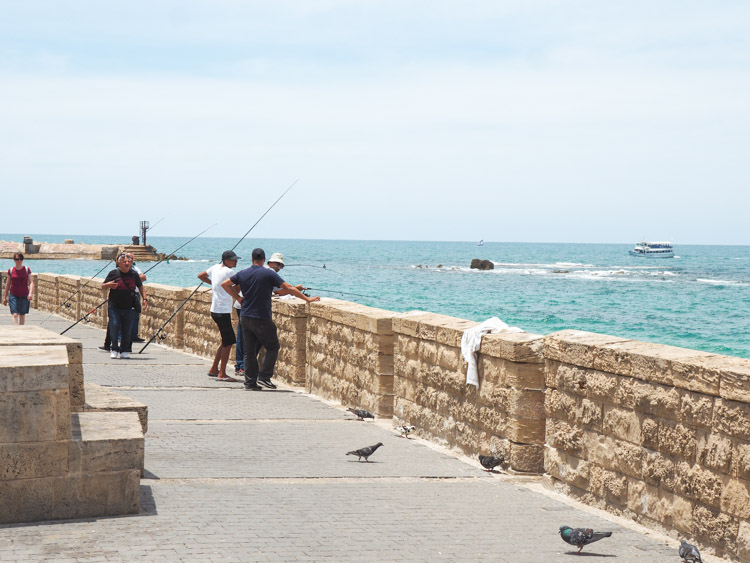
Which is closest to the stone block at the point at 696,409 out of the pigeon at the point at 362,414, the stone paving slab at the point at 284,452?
the stone paving slab at the point at 284,452

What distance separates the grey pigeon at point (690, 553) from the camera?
510 cm

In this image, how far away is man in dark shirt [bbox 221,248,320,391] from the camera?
12.2m

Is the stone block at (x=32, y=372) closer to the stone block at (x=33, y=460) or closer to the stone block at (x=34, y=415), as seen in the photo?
the stone block at (x=34, y=415)

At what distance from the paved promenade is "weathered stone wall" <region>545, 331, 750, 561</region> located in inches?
8.5

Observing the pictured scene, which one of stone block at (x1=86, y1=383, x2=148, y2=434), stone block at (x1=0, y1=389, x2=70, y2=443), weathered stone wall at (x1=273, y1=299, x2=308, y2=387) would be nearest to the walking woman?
weathered stone wall at (x1=273, y1=299, x2=308, y2=387)

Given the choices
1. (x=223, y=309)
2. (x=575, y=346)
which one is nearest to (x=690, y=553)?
(x=575, y=346)

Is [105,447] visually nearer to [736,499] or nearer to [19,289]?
[736,499]

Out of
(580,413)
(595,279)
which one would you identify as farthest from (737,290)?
(580,413)

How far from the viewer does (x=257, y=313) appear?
12359mm

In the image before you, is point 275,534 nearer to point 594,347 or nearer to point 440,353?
point 594,347

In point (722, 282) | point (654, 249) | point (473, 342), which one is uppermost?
point (473, 342)

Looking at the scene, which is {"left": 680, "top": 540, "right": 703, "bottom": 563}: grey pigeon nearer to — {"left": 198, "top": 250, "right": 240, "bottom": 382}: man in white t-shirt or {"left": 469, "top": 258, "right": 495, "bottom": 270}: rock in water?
{"left": 198, "top": 250, "right": 240, "bottom": 382}: man in white t-shirt

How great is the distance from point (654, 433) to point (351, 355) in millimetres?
5578

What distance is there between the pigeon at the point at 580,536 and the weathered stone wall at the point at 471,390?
6.69 feet
